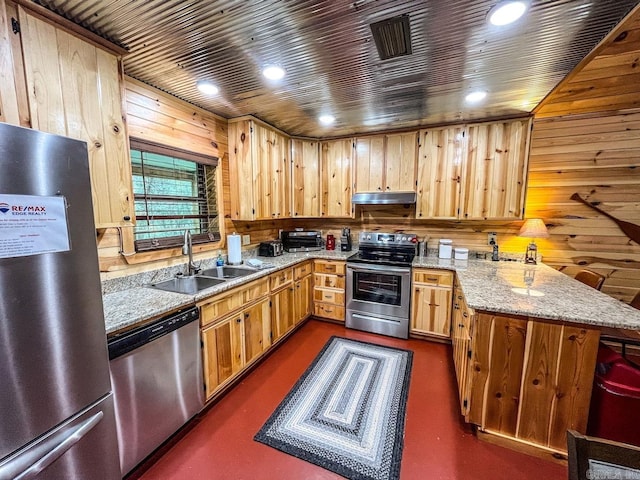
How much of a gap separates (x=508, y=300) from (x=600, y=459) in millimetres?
1233

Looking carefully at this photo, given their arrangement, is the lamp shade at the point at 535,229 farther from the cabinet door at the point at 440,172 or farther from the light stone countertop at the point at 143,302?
the light stone countertop at the point at 143,302

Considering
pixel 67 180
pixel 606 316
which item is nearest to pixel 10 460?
pixel 67 180

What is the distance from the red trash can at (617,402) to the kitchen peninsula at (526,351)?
0.27 feet

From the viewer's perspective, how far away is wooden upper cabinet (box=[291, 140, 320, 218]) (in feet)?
12.3

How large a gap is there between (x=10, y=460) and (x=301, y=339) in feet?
7.91

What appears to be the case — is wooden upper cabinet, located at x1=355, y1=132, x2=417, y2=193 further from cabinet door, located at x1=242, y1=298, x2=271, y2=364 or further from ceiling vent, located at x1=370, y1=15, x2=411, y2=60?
cabinet door, located at x1=242, y1=298, x2=271, y2=364

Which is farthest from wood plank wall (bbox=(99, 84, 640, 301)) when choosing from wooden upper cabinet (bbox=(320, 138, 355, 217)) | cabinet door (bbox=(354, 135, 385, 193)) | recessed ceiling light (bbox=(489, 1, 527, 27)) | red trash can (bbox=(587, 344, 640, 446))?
recessed ceiling light (bbox=(489, 1, 527, 27))

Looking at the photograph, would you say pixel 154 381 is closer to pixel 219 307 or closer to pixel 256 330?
pixel 219 307

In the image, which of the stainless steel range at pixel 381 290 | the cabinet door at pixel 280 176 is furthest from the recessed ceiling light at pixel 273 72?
the stainless steel range at pixel 381 290

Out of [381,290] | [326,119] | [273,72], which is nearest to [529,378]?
[381,290]

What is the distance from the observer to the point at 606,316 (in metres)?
1.46

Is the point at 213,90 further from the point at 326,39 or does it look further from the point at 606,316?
the point at 606,316

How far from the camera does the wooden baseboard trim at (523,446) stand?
1.61 m

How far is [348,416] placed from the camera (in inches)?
76.8
